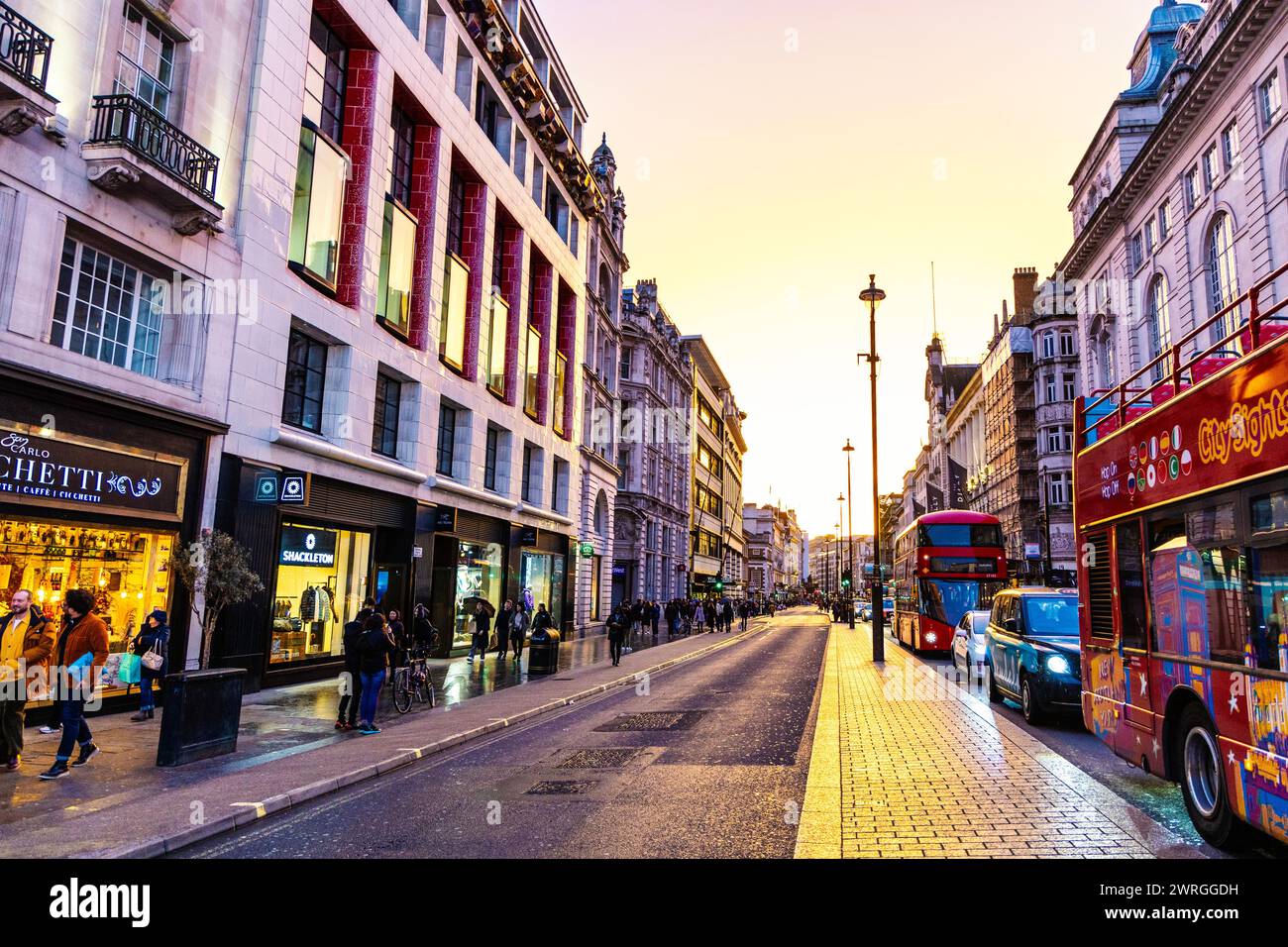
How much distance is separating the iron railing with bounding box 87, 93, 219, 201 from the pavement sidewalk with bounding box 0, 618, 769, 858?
8.50 meters

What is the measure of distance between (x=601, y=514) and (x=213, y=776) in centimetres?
3323

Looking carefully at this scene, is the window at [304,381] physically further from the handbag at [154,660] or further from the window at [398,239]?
the handbag at [154,660]

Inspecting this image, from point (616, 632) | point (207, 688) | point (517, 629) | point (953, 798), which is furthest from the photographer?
point (517, 629)

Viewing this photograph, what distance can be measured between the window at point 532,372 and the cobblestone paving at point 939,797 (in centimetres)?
2043

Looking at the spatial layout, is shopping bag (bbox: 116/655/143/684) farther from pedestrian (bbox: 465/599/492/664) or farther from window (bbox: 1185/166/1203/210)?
window (bbox: 1185/166/1203/210)

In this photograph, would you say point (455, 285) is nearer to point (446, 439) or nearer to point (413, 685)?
point (446, 439)

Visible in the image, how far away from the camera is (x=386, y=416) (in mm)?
20703

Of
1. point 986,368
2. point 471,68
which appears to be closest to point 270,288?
point 471,68

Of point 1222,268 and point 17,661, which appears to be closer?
point 17,661

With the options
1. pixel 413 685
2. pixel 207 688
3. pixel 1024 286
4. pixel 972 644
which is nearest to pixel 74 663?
pixel 207 688

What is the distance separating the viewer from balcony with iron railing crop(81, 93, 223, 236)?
1152 cm

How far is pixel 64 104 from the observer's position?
11.3 metres
